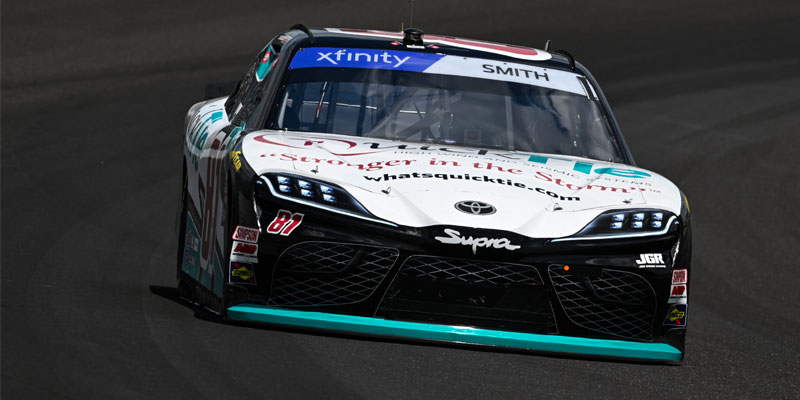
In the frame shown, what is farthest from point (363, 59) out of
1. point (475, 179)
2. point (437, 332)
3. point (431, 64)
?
point (437, 332)

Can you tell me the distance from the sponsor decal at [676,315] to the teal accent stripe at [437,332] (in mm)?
176

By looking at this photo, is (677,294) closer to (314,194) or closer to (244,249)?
(314,194)

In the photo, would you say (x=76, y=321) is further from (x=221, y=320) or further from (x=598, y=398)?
(x=598, y=398)

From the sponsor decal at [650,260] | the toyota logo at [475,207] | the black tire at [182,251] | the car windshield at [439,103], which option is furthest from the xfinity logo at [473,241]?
the black tire at [182,251]

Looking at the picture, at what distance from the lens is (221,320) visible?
5449 mm

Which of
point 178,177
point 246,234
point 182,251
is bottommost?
point 178,177

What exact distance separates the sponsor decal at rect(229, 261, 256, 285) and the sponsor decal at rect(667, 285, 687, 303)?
1.61 m

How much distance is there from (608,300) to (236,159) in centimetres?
158

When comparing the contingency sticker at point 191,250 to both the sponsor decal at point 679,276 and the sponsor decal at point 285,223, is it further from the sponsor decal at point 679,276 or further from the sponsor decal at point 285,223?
the sponsor decal at point 679,276

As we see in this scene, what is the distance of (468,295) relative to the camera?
518 centimetres

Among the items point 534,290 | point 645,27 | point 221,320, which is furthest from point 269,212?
point 645,27

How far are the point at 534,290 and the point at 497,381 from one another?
131 centimetres

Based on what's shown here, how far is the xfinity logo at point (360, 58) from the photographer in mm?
6578

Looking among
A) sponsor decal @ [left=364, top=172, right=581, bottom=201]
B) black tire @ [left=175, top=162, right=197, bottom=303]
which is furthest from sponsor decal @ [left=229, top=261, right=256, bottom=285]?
black tire @ [left=175, top=162, right=197, bottom=303]
